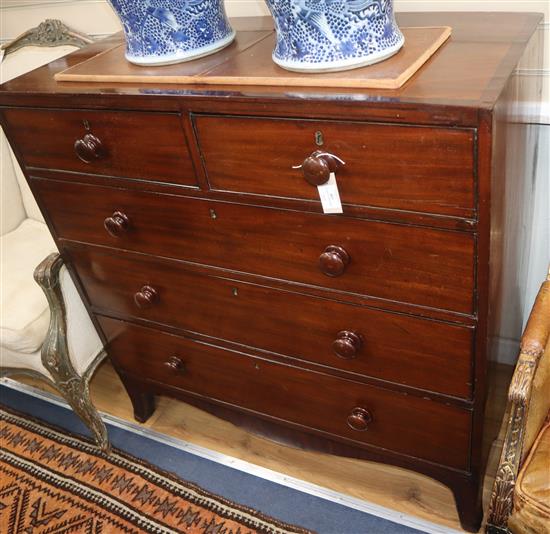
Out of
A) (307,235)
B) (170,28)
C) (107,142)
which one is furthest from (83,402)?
(170,28)

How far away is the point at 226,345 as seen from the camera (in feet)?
4.37

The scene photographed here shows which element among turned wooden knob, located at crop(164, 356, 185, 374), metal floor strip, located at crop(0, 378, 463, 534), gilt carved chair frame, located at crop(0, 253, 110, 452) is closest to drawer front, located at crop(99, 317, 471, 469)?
turned wooden knob, located at crop(164, 356, 185, 374)

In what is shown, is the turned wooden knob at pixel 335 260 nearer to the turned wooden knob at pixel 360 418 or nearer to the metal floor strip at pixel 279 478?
the turned wooden knob at pixel 360 418

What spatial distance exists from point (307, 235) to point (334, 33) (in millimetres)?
334

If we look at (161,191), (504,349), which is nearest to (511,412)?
(504,349)

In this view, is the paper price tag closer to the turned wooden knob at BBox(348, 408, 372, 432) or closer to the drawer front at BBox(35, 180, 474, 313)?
the drawer front at BBox(35, 180, 474, 313)

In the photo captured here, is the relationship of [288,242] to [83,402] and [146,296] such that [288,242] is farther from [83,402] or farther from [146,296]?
[83,402]

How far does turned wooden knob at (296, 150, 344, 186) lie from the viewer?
34.6 inches

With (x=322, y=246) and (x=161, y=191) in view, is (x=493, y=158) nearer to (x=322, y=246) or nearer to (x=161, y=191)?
(x=322, y=246)

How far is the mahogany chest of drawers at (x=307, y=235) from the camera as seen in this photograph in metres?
0.84

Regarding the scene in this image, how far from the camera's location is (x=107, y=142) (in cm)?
112

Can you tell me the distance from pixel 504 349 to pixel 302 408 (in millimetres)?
594

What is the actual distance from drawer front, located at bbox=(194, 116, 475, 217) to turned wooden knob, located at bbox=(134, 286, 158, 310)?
414 millimetres

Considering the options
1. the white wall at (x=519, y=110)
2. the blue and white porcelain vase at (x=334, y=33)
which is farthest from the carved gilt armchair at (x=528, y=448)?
the blue and white porcelain vase at (x=334, y=33)
